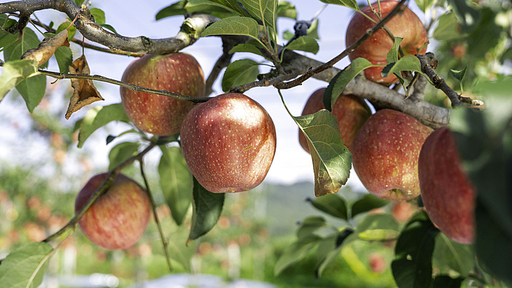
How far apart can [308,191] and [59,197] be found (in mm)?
4563

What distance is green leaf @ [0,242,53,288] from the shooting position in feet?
1.35

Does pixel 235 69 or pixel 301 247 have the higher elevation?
pixel 235 69

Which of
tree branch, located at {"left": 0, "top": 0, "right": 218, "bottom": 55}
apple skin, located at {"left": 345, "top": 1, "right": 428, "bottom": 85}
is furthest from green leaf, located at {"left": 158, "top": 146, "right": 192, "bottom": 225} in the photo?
apple skin, located at {"left": 345, "top": 1, "right": 428, "bottom": 85}

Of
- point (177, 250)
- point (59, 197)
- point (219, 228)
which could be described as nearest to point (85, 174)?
point (59, 197)

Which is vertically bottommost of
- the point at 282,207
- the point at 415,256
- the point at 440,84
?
the point at 282,207

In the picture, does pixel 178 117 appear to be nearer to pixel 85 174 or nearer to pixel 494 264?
pixel 494 264

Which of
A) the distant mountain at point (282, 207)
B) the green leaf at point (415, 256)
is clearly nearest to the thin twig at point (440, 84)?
the green leaf at point (415, 256)

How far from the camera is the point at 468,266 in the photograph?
0.56 meters

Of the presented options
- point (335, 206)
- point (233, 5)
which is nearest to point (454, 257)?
point (335, 206)

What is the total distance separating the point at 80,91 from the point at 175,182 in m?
0.30

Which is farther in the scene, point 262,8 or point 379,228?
point 379,228

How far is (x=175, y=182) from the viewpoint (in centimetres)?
62

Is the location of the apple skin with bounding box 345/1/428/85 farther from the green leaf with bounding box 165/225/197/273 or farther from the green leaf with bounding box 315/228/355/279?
the green leaf with bounding box 165/225/197/273

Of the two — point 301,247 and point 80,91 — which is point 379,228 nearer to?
point 301,247
